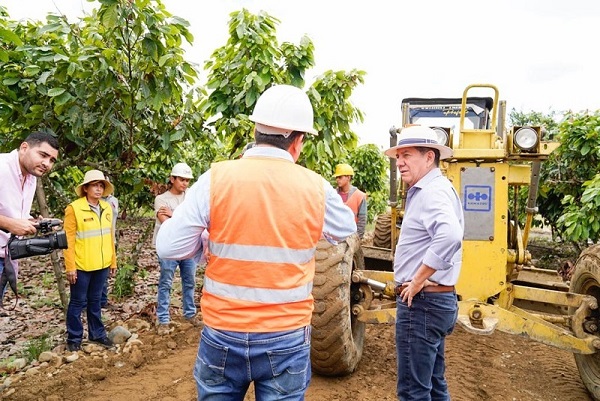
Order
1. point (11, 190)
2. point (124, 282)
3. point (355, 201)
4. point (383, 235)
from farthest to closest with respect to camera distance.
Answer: point (383, 235), point (355, 201), point (124, 282), point (11, 190)

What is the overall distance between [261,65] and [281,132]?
4033mm

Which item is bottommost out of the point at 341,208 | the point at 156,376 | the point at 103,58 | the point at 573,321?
the point at 156,376

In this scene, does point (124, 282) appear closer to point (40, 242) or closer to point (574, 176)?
point (40, 242)

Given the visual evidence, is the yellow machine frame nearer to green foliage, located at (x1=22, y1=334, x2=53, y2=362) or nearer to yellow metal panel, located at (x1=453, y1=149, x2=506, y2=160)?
yellow metal panel, located at (x1=453, y1=149, x2=506, y2=160)

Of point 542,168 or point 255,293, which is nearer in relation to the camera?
point 255,293

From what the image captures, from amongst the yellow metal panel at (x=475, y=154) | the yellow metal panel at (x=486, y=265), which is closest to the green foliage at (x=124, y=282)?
the yellow metal panel at (x=486, y=265)

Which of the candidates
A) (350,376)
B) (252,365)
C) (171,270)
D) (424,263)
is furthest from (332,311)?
(171,270)

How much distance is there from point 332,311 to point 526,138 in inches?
77.4

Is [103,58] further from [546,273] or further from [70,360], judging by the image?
[546,273]

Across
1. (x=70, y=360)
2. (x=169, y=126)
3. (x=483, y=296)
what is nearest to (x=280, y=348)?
(x=483, y=296)

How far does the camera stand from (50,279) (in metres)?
7.93

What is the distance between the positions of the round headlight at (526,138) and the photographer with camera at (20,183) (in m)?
3.33

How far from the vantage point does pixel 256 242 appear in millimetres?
1896

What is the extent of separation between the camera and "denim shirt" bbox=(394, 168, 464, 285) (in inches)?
104
